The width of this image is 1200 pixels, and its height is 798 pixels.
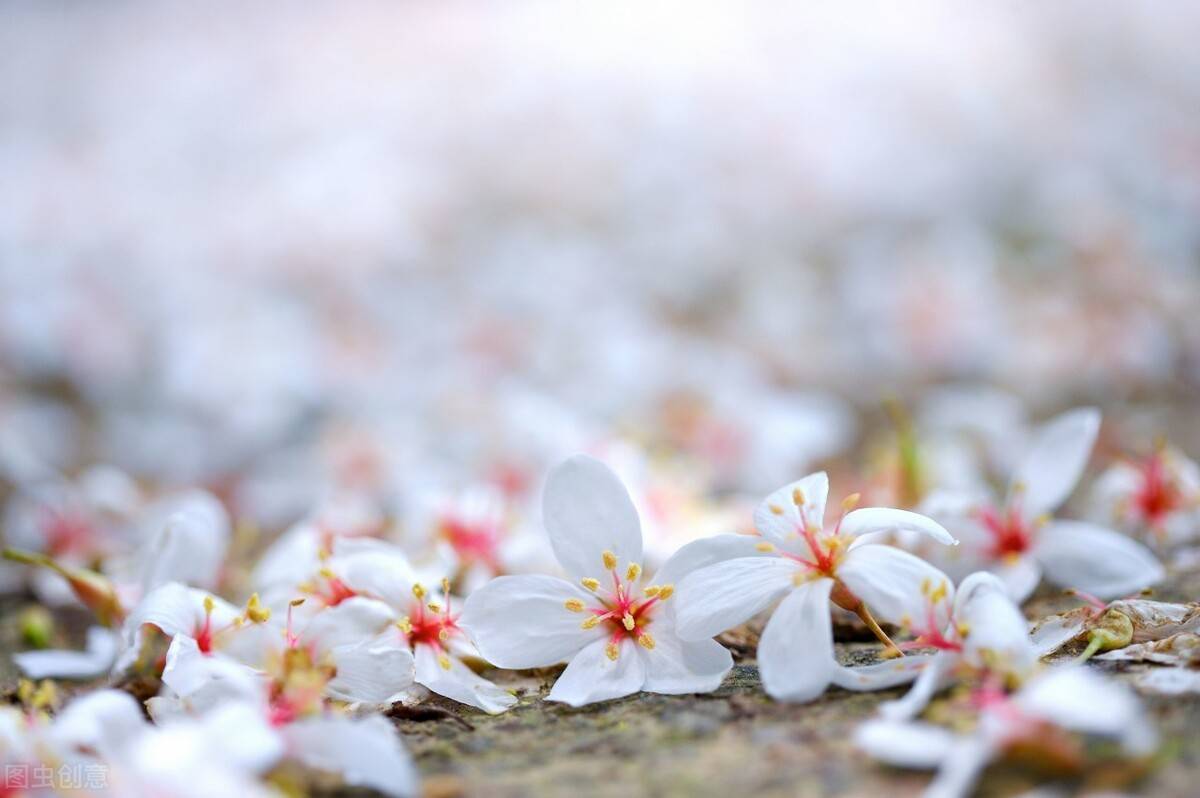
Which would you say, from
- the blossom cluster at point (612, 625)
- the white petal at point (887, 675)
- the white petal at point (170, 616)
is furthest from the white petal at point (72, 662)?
the white petal at point (887, 675)

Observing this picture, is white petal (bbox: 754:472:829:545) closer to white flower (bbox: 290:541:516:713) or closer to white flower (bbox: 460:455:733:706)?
white flower (bbox: 460:455:733:706)

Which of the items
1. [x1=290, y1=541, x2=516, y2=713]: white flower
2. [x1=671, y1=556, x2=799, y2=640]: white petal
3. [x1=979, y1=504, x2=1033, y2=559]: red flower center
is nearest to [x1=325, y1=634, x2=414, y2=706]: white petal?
[x1=290, y1=541, x2=516, y2=713]: white flower

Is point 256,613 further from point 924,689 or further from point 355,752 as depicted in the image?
point 924,689

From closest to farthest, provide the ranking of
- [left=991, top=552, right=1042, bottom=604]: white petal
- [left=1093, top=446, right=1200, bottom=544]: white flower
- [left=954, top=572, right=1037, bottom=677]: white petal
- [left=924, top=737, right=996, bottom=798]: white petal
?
1. [left=924, top=737, right=996, bottom=798]: white petal
2. [left=954, top=572, right=1037, bottom=677]: white petal
3. [left=991, top=552, right=1042, bottom=604]: white petal
4. [left=1093, top=446, right=1200, bottom=544]: white flower

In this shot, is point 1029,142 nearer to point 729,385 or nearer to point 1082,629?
point 729,385

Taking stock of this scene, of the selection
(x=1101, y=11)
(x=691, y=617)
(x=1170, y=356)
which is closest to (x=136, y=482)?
(x=691, y=617)

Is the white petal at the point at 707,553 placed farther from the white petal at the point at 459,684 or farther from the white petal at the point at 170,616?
the white petal at the point at 170,616

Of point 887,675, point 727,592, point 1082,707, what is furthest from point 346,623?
point 1082,707
